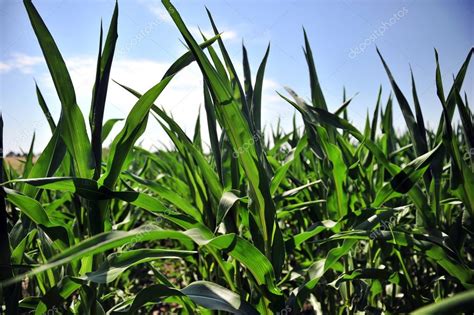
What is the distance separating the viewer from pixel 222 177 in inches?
31.5

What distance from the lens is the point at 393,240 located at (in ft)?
2.51

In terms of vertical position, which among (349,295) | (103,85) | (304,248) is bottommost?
(349,295)

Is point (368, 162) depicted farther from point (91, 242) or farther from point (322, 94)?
point (91, 242)

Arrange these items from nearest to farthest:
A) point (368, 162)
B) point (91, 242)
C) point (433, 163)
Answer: point (91, 242) < point (433, 163) < point (368, 162)

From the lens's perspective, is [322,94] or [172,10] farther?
[322,94]

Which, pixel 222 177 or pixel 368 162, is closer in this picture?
pixel 222 177

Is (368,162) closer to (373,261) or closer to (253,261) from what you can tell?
(373,261)

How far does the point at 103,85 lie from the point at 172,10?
17 cm

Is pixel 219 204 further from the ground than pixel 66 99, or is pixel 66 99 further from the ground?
pixel 66 99

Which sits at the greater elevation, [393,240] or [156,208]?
[156,208]

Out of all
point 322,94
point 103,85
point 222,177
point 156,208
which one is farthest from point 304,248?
point 103,85

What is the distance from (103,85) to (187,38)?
0.18 m

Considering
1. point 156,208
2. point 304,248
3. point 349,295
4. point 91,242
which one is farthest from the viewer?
point 304,248

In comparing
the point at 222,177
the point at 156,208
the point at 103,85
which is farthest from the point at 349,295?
the point at 103,85
